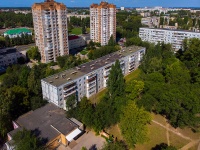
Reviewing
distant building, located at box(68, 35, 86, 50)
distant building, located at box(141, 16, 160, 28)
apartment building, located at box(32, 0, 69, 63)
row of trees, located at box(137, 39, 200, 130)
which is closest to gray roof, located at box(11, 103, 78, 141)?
row of trees, located at box(137, 39, 200, 130)

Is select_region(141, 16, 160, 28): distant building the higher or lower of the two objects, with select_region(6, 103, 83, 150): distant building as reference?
higher

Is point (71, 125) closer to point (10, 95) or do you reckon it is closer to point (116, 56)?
point (10, 95)

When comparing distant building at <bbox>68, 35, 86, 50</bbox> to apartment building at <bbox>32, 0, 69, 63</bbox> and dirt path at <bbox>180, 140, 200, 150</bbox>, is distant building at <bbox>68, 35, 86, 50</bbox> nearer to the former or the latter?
apartment building at <bbox>32, 0, 69, 63</bbox>

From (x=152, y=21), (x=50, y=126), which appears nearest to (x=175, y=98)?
(x=50, y=126)

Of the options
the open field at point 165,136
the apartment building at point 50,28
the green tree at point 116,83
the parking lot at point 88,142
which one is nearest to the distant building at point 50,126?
the parking lot at point 88,142

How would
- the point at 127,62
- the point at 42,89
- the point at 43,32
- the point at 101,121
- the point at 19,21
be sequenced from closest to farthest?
the point at 101,121 → the point at 42,89 → the point at 127,62 → the point at 43,32 → the point at 19,21

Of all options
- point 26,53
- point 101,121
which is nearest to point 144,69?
point 101,121

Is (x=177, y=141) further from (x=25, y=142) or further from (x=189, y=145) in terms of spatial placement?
(x=25, y=142)

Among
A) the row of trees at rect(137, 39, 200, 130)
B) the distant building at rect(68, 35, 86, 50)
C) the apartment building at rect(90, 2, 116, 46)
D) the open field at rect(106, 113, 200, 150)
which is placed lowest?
the open field at rect(106, 113, 200, 150)
